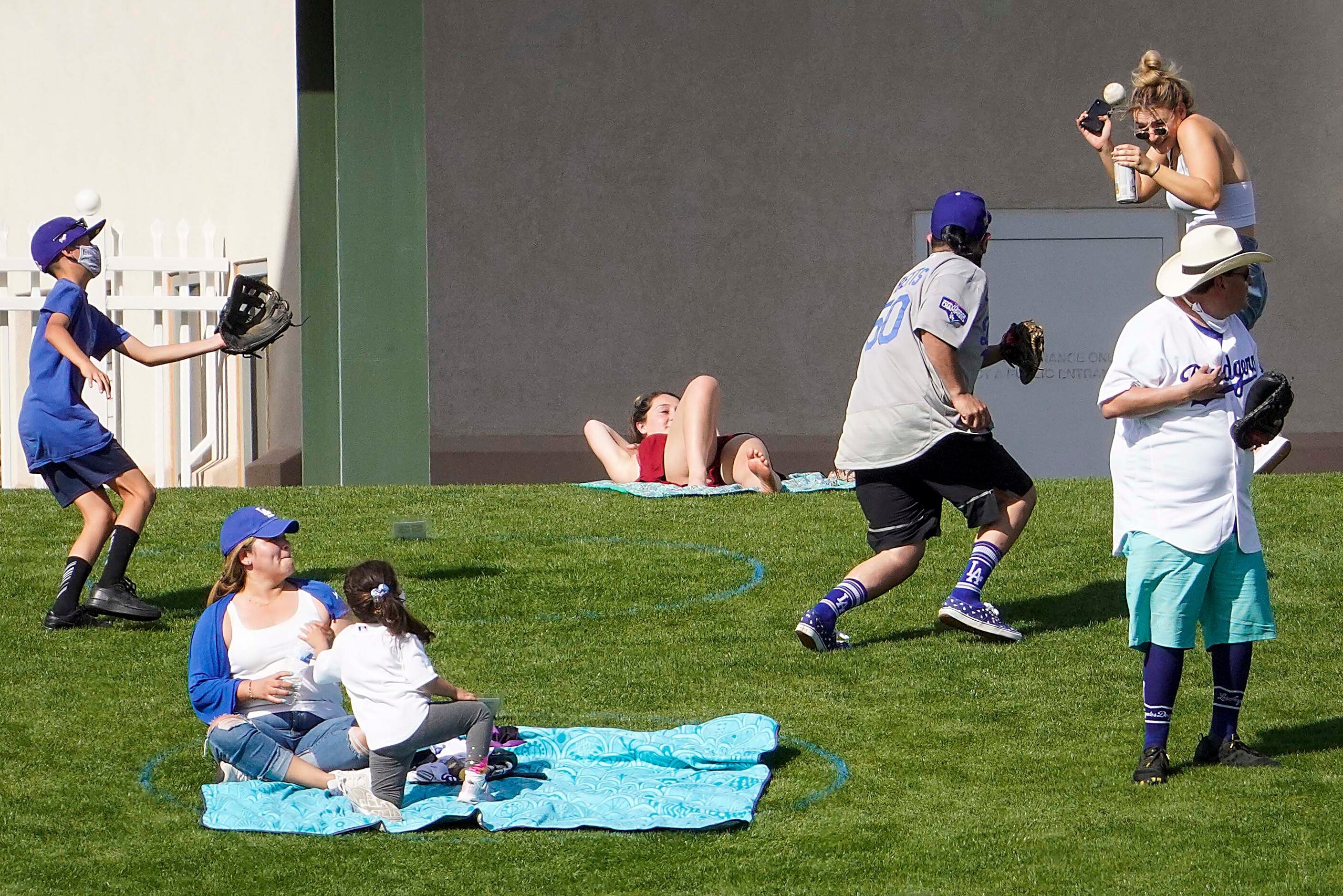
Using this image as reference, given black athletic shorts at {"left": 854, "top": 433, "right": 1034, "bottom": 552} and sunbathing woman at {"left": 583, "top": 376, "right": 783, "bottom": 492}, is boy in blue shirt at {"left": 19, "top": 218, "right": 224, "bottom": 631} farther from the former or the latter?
sunbathing woman at {"left": 583, "top": 376, "right": 783, "bottom": 492}

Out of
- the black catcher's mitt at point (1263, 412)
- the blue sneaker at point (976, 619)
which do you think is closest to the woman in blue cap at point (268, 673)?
the blue sneaker at point (976, 619)

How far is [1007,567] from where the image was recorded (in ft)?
28.0

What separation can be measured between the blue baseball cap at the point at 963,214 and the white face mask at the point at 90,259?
11.7 feet

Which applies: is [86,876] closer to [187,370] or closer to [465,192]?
[187,370]

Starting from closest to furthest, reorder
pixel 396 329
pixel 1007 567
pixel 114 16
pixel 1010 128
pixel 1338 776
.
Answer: pixel 1338 776 → pixel 1007 567 → pixel 396 329 → pixel 1010 128 → pixel 114 16

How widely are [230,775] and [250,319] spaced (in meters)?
Result: 2.82

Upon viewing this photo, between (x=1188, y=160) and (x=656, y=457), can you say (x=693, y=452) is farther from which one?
(x=1188, y=160)

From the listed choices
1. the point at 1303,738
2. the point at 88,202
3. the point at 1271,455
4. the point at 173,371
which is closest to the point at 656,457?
the point at 173,371

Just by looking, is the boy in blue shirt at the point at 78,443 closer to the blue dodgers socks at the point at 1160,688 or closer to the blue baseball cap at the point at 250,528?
the blue baseball cap at the point at 250,528

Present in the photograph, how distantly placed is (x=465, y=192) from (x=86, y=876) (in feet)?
34.8

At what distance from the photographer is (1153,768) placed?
5.48 meters

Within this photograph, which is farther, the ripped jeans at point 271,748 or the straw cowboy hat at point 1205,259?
the ripped jeans at point 271,748

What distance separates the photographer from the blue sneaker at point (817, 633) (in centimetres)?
710

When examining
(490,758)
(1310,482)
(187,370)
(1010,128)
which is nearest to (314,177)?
(187,370)
